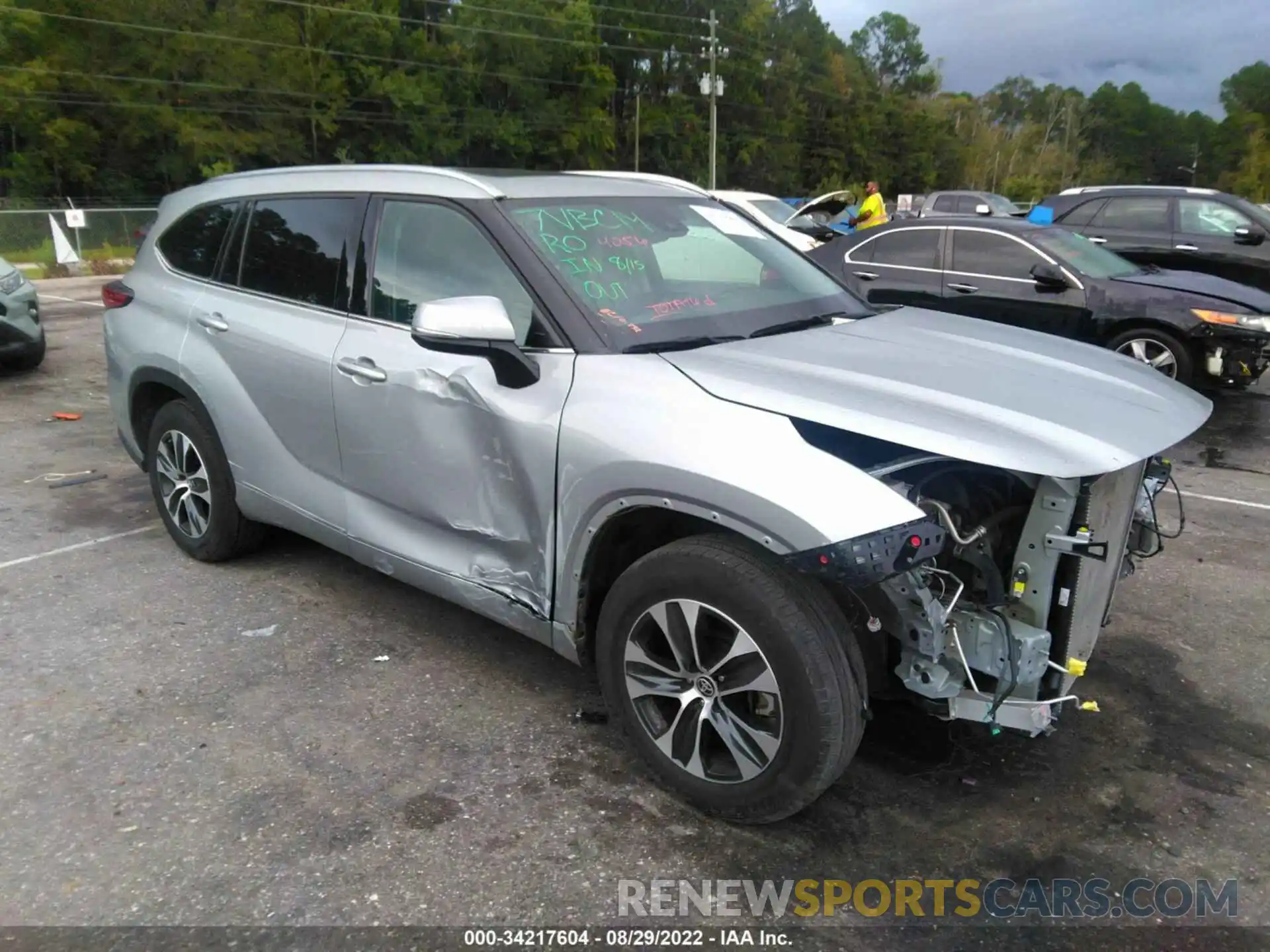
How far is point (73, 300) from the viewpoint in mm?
16094

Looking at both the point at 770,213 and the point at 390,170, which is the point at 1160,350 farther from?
the point at 770,213

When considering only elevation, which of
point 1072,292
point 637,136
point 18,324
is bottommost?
point 18,324

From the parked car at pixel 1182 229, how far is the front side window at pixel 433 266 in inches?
358

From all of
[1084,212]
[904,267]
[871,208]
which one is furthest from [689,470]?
[871,208]

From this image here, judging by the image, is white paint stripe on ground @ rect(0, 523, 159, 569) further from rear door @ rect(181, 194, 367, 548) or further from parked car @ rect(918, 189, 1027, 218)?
parked car @ rect(918, 189, 1027, 218)

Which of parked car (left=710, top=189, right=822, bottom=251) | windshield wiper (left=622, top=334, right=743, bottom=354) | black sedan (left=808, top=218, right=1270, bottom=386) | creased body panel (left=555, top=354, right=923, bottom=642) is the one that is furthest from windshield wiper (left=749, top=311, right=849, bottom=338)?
black sedan (left=808, top=218, right=1270, bottom=386)

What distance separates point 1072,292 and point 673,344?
633 centimetres

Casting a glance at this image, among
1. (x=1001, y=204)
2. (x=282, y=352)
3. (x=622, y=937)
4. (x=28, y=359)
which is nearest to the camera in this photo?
(x=622, y=937)

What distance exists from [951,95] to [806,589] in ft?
428

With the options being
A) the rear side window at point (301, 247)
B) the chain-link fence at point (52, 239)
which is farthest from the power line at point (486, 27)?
the rear side window at point (301, 247)

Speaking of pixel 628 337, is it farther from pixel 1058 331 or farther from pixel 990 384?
pixel 1058 331

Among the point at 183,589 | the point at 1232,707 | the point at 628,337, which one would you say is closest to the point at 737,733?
the point at 628,337

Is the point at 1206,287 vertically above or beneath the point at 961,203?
beneath

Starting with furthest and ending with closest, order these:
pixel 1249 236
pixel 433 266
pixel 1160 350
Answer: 1. pixel 1249 236
2. pixel 1160 350
3. pixel 433 266
